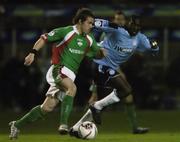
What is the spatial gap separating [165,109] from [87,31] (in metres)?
12.2

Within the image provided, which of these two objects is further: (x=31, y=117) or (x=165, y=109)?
(x=165, y=109)

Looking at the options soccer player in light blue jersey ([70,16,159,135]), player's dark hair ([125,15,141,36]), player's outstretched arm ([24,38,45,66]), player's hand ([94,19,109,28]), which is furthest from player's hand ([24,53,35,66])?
player's dark hair ([125,15,141,36])

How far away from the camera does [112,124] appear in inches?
818

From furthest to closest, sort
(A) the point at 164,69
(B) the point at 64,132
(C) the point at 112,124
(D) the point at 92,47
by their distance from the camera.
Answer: (A) the point at 164,69 < (C) the point at 112,124 < (D) the point at 92,47 < (B) the point at 64,132

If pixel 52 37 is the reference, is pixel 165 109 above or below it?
below

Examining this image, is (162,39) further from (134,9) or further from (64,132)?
Answer: (64,132)

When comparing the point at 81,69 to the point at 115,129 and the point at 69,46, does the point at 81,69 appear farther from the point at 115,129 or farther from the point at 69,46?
the point at 69,46

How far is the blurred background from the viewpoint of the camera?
2623cm

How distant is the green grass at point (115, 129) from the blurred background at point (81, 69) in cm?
151

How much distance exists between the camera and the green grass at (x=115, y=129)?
15.1 m

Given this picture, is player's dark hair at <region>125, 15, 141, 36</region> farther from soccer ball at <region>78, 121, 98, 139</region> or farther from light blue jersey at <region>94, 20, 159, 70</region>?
soccer ball at <region>78, 121, 98, 139</region>

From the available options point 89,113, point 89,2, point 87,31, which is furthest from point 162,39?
point 87,31

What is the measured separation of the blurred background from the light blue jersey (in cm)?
885

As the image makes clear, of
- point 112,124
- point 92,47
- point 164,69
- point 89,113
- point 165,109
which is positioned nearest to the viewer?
point 92,47
